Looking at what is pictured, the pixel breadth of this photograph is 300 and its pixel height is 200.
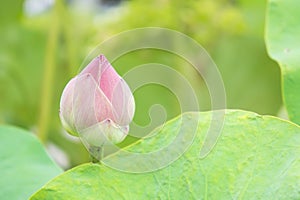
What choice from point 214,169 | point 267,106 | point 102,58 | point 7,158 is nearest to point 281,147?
point 214,169

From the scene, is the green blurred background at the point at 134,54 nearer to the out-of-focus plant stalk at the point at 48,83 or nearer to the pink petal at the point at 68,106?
the out-of-focus plant stalk at the point at 48,83

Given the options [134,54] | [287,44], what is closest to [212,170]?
[287,44]

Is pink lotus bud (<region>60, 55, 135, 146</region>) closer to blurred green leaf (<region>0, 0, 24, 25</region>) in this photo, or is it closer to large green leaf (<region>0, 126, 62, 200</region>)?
large green leaf (<region>0, 126, 62, 200</region>)

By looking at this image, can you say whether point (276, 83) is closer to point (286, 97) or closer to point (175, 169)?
point (286, 97)

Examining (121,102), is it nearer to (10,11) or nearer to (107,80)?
(107,80)

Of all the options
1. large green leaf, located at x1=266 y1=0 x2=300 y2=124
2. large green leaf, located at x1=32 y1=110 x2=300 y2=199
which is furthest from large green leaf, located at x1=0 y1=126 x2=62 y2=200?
large green leaf, located at x1=266 y1=0 x2=300 y2=124

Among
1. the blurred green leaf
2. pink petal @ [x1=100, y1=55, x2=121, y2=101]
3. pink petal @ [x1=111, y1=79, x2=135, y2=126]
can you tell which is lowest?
pink petal @ [x1=111, y1=79, x2=135, y2=126]

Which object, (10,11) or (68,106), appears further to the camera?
(10,11)
